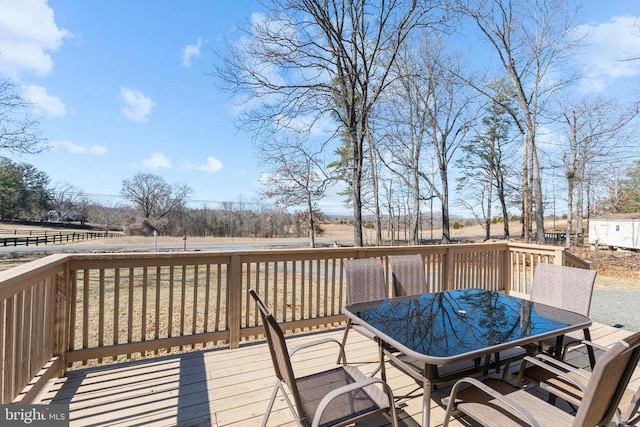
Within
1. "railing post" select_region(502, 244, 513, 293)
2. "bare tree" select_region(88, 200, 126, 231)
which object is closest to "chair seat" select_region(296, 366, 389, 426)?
"railing post" select_region(502, 244, 513, 293)

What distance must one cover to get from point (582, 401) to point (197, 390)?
97.4 inches

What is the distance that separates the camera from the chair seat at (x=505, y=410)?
1475mm

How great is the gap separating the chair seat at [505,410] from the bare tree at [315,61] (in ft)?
17.2

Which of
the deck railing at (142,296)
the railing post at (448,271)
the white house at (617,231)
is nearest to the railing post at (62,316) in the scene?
the deck railing at (142,296)

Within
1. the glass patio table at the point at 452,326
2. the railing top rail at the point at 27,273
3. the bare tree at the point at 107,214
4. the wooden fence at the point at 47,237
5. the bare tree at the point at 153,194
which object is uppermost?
the bare tree at the point at 153,194

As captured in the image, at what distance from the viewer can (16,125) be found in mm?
10688

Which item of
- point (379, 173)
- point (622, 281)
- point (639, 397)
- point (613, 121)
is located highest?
point (613, 121)

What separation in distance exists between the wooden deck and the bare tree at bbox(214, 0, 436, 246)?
440cm

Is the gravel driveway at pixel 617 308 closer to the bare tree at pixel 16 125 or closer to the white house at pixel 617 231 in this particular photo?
the white house at pixel 617 231

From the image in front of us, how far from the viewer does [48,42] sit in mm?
7504

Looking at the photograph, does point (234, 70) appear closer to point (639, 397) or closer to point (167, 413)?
point (167, 413)

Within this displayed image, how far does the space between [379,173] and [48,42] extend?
13.5 meters

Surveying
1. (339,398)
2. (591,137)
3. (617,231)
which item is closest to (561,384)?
(339,398)

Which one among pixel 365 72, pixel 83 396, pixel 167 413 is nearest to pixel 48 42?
pixel 365 72
